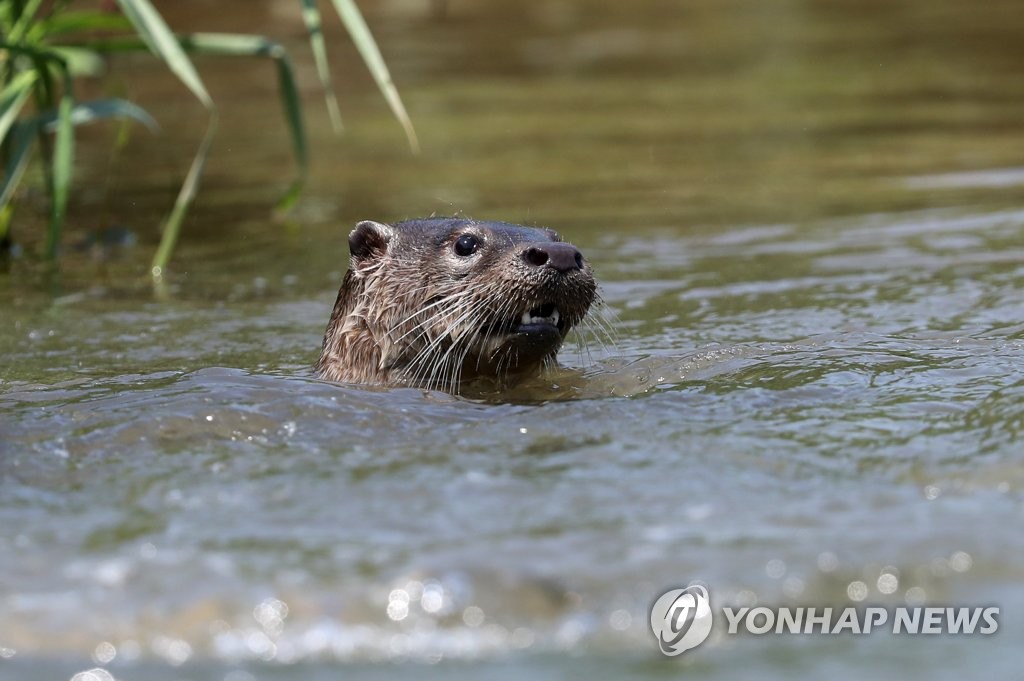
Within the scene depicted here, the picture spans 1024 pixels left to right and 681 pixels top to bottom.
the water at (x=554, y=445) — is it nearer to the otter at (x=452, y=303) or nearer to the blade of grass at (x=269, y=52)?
the otter at (x=452, y=303)

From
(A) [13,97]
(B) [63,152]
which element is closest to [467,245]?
(B) [63,152]

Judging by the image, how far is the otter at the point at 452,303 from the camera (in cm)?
396

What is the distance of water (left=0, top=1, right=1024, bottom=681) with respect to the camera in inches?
98.6

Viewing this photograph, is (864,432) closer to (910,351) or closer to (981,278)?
(910,351)

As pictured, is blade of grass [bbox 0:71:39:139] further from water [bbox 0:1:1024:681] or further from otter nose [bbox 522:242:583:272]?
otter nose [bbox 522:242:583:272]

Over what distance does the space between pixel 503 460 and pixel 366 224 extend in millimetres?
1383

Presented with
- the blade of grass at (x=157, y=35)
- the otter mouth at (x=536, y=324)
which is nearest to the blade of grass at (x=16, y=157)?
the blade of grass at (x=157, y=35)

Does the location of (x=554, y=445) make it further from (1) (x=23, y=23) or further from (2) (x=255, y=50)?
(1) (x=23, y=23)

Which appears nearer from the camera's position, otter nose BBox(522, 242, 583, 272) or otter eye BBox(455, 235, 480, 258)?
otter nose BBox(522, 242, 583, 272)

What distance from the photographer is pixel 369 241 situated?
4.50 m

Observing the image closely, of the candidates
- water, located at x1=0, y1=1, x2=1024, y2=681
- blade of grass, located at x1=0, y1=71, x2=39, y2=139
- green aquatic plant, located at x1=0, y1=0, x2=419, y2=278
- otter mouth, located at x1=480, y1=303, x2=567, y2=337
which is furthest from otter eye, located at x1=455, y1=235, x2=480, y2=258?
blade of grass, located at x1=0, y1=71, x2=39, y2=139

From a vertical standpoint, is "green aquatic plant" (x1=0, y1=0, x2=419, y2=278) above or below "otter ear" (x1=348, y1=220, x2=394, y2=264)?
above

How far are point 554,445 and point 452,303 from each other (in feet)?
2.91

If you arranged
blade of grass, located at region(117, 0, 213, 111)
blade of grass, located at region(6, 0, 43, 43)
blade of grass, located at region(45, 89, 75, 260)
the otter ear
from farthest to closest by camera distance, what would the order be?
blade of grass, located at region(6, 0, 43, 43), blade of grass, located at region(45, 89, 75, 260), blade of grass, located at region(117, 0, 213, 111), the otter ear
